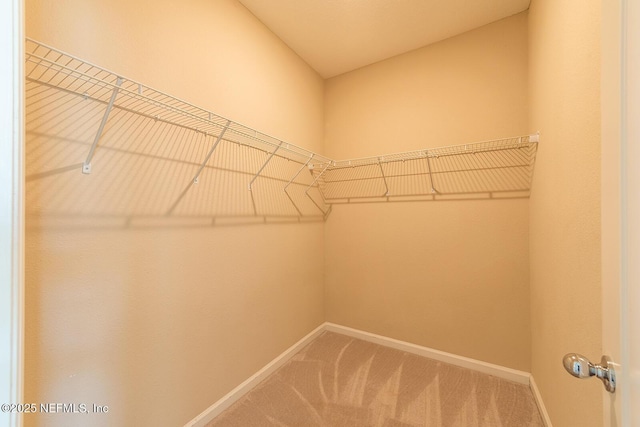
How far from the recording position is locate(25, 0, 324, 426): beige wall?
0.87 m

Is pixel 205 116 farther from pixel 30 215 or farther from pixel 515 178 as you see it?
pixel 515 178

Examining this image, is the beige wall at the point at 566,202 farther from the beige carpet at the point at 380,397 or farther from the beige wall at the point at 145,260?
the beige wall at the point at 145,260

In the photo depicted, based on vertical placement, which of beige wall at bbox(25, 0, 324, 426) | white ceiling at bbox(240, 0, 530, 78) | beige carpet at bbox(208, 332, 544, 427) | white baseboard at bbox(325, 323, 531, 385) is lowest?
beige carpet at bbox(208, 332, 544, 427)

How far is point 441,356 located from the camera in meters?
1.93

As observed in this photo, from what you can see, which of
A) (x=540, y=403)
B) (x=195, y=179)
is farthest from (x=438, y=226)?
(x=195, y=179)

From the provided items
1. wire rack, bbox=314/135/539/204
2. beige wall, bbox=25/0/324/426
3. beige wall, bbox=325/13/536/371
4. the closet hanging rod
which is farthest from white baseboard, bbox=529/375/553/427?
beige wall, bbox=25/0/324/426

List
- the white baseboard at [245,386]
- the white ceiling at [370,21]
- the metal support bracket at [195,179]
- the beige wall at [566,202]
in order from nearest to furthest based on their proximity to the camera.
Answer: the beige wall at [566,202]
the metal support bracket at [195,179]
the white baseboard at [245,386]
the white ceiling at [370,21]

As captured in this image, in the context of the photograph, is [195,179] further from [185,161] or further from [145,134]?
[145,134]

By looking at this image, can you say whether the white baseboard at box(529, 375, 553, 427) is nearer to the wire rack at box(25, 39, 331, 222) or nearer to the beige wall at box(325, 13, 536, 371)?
the beige wall at box(325, 13, 536, 371)

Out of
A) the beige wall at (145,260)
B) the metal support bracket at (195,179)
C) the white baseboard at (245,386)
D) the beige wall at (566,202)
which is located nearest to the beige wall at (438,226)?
the beige wall at (566,202)

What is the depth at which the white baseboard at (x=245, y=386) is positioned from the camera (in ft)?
4.42

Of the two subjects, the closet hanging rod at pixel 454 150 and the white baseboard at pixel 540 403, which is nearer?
the white baseboard at pixel 540 403

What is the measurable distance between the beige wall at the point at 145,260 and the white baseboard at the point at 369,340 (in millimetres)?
57

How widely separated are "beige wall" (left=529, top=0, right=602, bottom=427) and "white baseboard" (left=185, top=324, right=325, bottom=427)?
5.33ft
